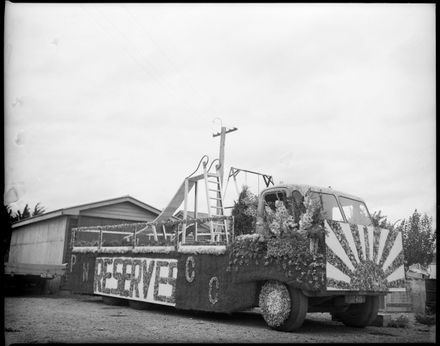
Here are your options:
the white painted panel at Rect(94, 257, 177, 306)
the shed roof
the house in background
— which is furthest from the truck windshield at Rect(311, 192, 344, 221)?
the shed roof

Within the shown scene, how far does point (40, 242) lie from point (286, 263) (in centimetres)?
1507

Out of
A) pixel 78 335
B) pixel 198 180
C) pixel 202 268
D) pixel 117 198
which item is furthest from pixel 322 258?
pixel 117 198

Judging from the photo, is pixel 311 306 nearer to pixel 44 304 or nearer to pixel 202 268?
pixel 202 268

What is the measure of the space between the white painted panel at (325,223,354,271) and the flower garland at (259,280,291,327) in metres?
1.16

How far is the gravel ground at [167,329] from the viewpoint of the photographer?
7.72 metres

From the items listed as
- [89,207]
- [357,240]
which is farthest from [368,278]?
[89,207]

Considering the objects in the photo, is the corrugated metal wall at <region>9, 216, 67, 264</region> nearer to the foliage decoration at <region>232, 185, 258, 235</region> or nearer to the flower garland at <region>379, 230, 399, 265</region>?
the foliage decoration at <region>232, 185, 258, 235</region>

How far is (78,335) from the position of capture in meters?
7.77

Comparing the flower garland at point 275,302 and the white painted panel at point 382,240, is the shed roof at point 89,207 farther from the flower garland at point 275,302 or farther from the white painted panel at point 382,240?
the white painted panel at point 382,240

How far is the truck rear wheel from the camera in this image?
863 centimetres

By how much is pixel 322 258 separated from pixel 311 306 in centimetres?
156

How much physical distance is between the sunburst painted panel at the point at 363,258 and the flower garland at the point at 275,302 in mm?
878

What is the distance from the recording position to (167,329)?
29.0 feet

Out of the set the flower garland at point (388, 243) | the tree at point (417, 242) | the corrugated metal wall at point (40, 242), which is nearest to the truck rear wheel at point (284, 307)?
the flower garland at point (388, 243)
